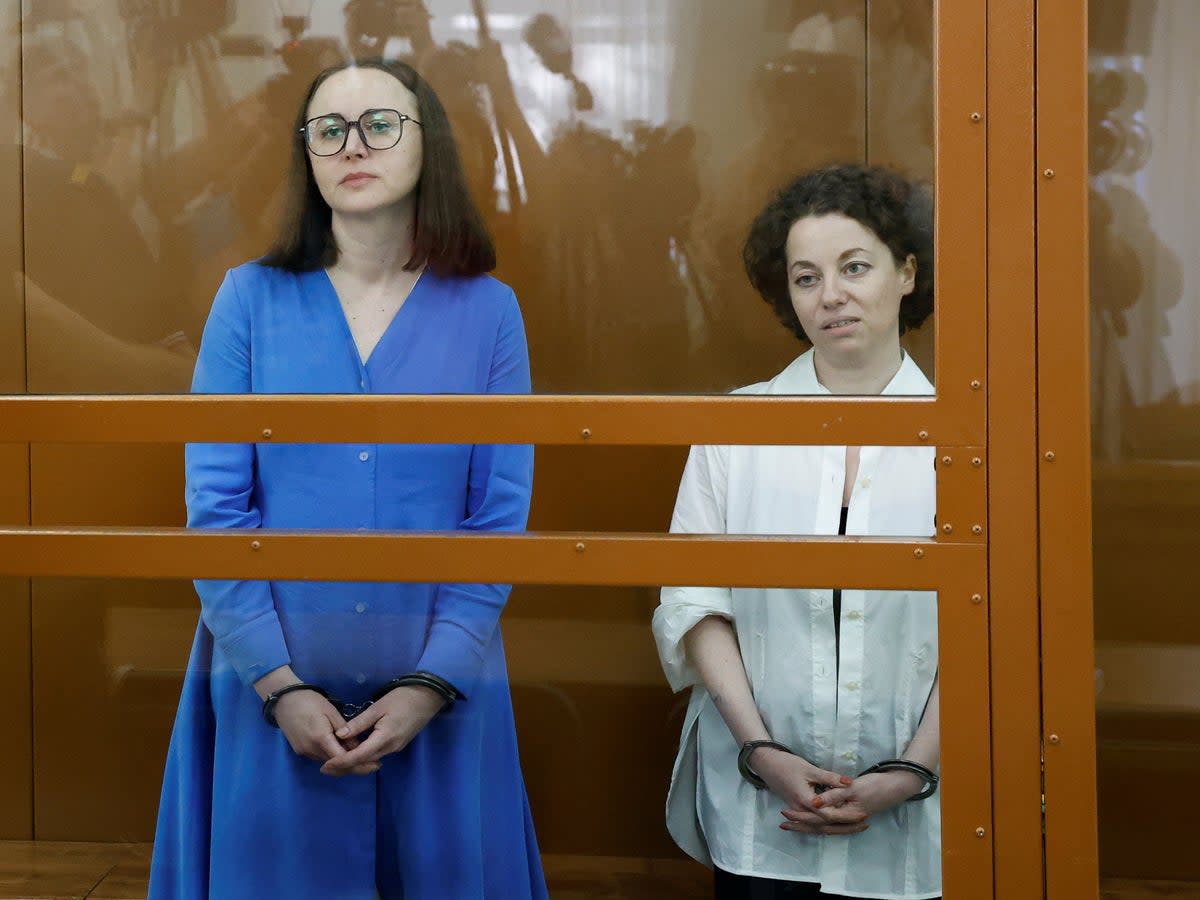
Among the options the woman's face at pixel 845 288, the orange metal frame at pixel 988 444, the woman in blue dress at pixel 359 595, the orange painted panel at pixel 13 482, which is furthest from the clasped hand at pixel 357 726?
the woman's face at pixel 845 288

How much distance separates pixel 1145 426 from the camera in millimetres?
1520

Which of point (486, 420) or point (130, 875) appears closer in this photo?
point (486, 420)

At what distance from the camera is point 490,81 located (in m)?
1.52

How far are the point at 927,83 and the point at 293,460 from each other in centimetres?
94

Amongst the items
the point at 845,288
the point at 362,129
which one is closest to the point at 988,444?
the point at 845,288

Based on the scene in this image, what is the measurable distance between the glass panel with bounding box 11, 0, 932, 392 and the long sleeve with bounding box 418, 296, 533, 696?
4cm

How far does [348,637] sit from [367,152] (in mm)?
638

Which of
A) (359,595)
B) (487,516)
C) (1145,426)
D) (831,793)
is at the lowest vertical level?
(831,793)

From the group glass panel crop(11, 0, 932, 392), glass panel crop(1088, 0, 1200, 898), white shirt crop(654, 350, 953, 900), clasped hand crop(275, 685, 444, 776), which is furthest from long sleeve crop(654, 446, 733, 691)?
glass panel crop(1088, 0, 1200, 898)

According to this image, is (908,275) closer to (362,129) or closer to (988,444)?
(988,444)

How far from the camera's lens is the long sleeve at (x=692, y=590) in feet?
4.98

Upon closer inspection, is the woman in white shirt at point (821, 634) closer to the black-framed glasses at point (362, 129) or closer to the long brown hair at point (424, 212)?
the long brown hair at point (424, 212)

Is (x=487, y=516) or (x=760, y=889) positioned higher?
(x=487, y=516)

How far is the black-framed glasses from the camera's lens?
1.52 m
